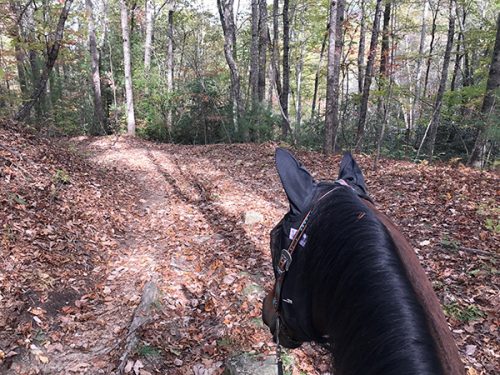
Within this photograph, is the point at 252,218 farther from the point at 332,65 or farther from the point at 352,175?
the point at 332,65

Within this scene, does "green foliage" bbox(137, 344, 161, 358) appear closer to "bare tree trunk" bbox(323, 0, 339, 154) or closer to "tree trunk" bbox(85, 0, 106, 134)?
"bare tree trunk" bbox(323, 0, 339, 154)

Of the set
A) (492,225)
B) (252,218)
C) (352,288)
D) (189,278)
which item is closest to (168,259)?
(189,278)

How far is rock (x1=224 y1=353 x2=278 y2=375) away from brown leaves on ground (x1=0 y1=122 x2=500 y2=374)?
15 cm

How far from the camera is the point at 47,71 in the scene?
770cm

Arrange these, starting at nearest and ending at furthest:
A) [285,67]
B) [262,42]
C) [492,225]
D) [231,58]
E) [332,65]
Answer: [492,225]
[332,65]
[231,58]
[285,67]
[262,42]

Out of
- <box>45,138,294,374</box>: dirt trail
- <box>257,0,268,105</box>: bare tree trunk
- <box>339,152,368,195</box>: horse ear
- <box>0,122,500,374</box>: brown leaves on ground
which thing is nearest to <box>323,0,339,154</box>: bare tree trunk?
<box>0,122,500,374</box>: brown leaves on ground

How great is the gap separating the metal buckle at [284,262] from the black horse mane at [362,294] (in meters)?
0.07

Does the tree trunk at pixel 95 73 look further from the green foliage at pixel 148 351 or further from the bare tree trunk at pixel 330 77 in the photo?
the green foliage at pixel 148 351

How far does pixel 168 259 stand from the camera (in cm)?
493

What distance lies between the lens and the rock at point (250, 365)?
9.62ft

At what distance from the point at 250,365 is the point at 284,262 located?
2.17m

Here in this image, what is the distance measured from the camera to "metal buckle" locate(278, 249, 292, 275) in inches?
47.6

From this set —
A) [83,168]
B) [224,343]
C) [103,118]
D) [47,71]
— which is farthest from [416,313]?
[103,118]

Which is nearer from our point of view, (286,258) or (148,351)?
(286,258)
